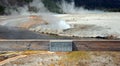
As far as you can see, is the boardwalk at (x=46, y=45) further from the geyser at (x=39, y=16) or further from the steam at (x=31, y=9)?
the steam at (x=31, y=9)

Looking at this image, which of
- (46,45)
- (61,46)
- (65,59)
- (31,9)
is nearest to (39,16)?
(31,9)

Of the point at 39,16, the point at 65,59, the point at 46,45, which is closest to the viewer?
the point at 65,59

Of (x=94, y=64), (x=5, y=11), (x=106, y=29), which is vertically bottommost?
(x=5, y=11)

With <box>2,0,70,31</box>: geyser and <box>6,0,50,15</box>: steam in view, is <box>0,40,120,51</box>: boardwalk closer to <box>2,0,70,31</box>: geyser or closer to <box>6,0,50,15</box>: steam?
<box>2,0,70,31</box>: geyser

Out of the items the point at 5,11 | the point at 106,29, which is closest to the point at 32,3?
the point at 5,11

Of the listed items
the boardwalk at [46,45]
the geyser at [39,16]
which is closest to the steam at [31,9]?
the geyser at [39,16]

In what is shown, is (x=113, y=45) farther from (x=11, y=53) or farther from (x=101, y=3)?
(x=101, y=3)

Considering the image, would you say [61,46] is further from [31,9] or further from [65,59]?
[31,9]

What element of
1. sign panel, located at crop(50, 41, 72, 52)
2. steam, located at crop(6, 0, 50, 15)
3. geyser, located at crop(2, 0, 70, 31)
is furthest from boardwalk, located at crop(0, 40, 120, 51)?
steam, located at crop(6, 0, 50, 15)
